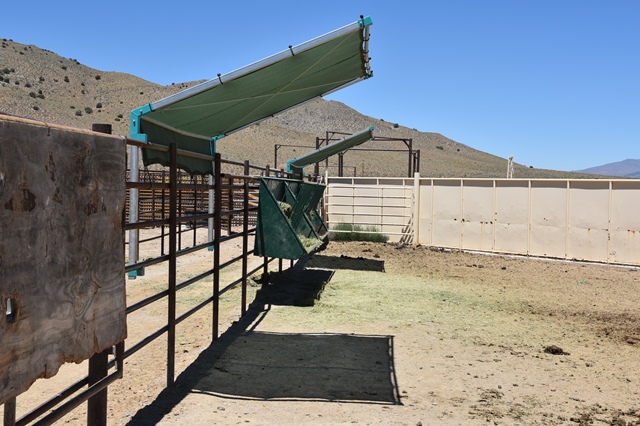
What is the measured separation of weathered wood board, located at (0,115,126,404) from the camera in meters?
2.43

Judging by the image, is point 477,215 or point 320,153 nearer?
point 320,153

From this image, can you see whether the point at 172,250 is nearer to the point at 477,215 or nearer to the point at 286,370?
the point at 286,370

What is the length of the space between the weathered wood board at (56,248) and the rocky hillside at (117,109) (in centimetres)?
6077

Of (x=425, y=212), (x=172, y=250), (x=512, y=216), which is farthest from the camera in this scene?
(x=425, y=212)

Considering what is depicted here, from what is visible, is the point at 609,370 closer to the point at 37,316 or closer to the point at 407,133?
the point at 37,316

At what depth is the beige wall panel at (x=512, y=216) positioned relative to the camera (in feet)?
58.1

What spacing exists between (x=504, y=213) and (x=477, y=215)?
2.76 feet

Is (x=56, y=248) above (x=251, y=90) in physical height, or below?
below

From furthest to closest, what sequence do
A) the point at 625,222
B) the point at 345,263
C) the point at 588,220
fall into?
the point at 588,220
the point at 625,222
the point at 345,263

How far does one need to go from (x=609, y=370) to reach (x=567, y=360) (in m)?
0.45

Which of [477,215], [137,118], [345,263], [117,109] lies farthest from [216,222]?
[117,109]

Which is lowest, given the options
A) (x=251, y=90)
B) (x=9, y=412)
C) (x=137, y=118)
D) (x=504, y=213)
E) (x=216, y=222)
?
(x=9, y=412)

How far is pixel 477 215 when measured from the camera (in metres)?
18.6

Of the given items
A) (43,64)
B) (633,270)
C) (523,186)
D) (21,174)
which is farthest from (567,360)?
(43,64)
